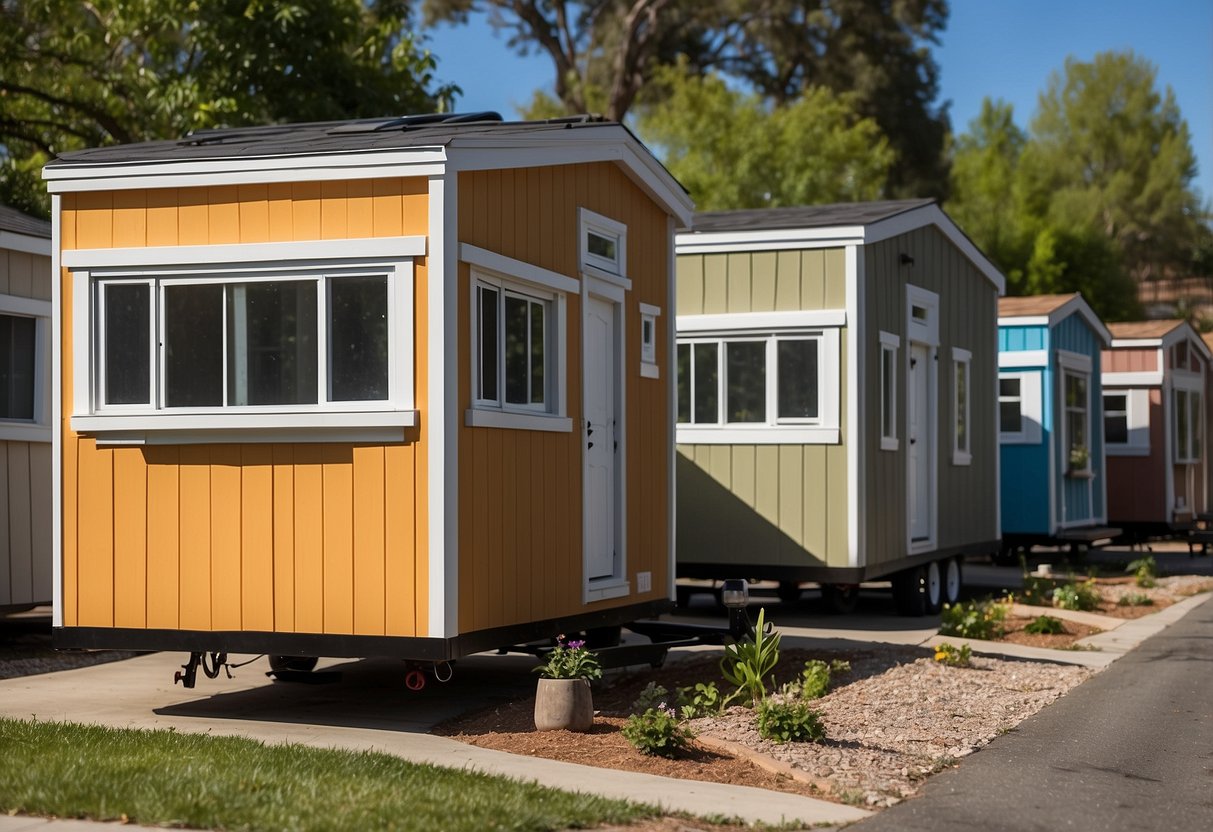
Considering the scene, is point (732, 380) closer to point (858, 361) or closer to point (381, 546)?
point (858, 361)

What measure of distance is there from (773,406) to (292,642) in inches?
254

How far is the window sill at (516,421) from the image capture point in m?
8.67

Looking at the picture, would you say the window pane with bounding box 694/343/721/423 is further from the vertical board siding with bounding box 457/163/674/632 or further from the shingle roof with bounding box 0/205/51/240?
the shingle roof with bounding box 0/205/51/240

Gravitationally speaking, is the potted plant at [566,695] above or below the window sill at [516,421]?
below

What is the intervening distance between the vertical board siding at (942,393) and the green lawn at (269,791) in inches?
295

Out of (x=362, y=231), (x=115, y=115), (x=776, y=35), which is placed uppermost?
(x=776, y=35)

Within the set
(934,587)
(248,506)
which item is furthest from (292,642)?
(934,587)

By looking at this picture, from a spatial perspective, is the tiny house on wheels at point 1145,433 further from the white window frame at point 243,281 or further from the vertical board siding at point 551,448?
the white window frame at point 243,281

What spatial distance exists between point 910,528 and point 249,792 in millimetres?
9854

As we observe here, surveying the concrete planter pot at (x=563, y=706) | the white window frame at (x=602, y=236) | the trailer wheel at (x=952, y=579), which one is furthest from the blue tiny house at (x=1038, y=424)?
the concrete planter pot at (x=563, y=706)

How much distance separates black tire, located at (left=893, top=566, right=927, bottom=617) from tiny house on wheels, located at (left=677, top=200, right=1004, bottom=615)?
0.07 feet

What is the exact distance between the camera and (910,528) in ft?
49.8

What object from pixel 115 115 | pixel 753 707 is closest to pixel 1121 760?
pixel 753 707

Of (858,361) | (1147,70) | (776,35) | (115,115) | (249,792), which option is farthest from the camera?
(1147,70)
